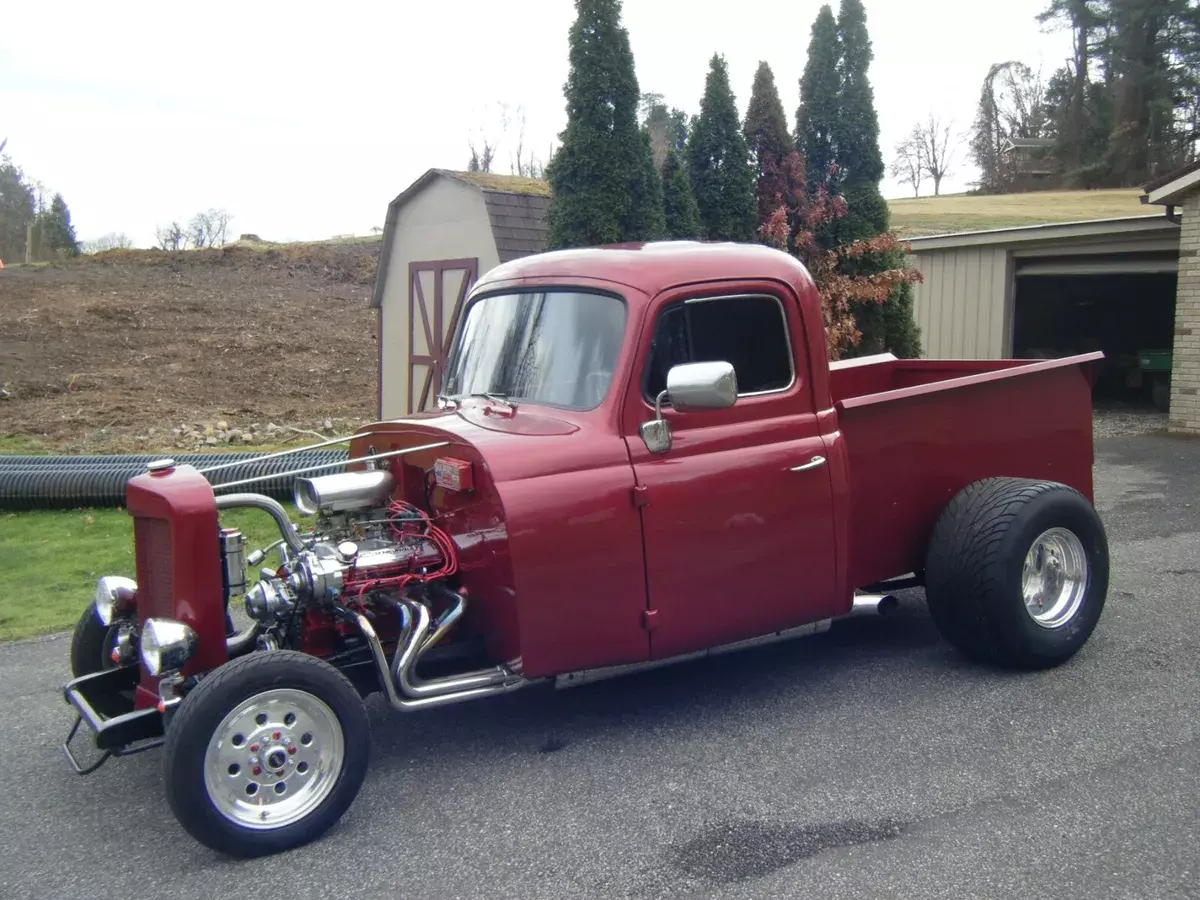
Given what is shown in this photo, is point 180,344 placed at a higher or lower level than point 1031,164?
lower

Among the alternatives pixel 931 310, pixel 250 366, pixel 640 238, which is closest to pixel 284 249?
pixel 250 366

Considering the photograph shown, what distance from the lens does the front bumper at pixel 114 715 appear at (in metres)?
3.82

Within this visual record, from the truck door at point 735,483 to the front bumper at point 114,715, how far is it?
1.98 m

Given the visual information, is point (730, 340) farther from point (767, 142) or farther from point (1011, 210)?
point (1011, 210)

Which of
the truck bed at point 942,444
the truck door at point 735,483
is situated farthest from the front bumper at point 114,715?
the truck bed at point 942,444

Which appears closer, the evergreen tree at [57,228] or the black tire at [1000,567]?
the black tire at [1000,567]

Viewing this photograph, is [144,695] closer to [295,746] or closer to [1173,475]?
[295,746]

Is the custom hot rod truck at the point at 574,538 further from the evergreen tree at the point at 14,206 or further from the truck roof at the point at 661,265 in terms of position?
the evergreen tree at the point at 14,206

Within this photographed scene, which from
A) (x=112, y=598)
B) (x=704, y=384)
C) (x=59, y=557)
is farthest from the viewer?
(x=59, y=557)

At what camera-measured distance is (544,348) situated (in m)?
4.92

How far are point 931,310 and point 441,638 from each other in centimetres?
1602

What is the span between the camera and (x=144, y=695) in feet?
13.2

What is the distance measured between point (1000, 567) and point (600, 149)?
289 inches

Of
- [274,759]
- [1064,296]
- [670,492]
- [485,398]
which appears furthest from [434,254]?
[1064,296]
